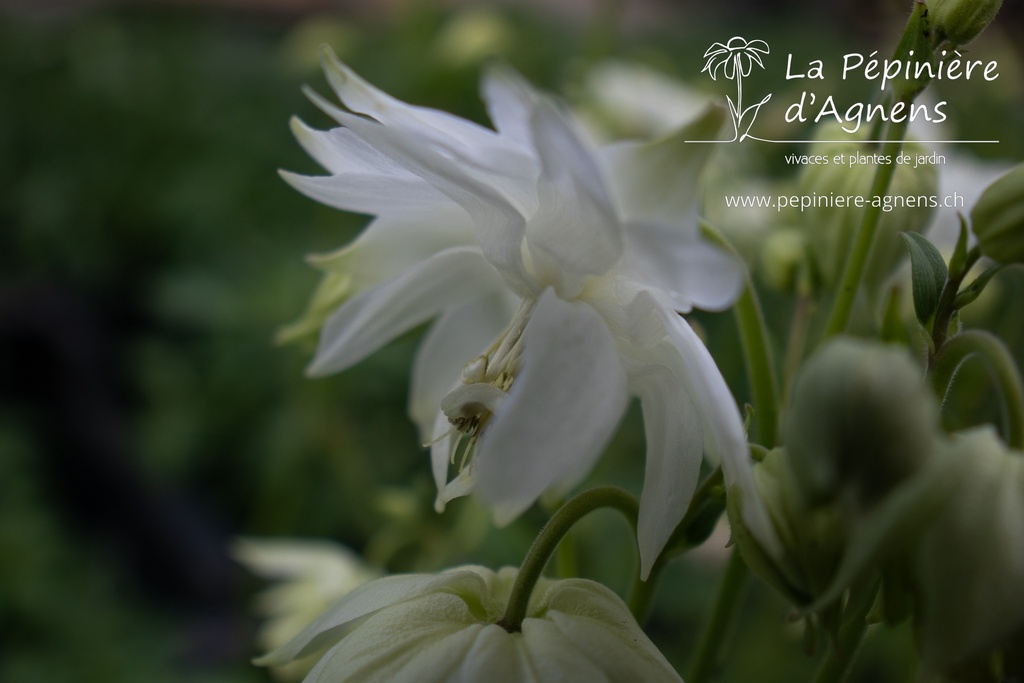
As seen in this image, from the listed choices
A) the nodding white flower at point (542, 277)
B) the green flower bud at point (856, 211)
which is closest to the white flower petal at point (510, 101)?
the nodding white flower at point (542, 277)

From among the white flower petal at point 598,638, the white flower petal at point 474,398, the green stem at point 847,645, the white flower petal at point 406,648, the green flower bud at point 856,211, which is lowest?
the white flower petal at point 406,648

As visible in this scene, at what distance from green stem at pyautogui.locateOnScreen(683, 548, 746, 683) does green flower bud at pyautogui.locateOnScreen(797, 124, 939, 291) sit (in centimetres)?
18

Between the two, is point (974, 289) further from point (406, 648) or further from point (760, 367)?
point (406, 648)

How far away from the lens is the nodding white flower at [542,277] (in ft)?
1.08

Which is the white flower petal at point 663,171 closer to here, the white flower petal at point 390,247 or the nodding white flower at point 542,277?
the nodding white flower at point 542,277

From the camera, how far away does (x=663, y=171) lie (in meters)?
0.33

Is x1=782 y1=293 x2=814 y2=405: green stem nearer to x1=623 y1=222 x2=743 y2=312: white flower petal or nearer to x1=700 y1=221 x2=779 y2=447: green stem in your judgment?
x1=700 y1=221 x2=779 y2=447: green stem

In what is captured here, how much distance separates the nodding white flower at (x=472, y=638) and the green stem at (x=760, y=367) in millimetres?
110

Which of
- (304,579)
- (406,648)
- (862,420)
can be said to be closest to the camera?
(862,420)

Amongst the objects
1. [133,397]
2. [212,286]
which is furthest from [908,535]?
[133,397]

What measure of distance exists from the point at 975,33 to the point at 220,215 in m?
1.72

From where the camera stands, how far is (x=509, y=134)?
0.37 m

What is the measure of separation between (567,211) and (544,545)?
0.43 feet

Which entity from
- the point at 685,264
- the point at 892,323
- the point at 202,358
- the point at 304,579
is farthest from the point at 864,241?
the point at 202,358
